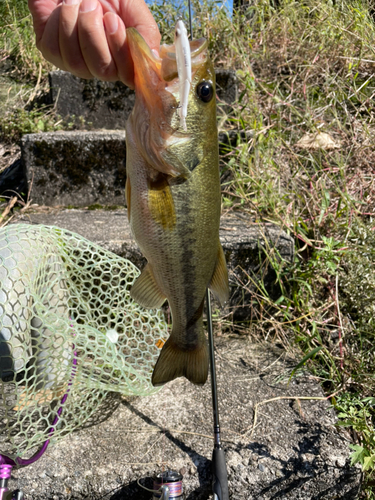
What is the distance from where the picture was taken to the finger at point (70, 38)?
1.31m

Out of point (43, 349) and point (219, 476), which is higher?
point (43, 349)

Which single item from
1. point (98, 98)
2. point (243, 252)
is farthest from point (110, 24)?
point (98, 98)

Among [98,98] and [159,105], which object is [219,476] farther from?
[98,98]

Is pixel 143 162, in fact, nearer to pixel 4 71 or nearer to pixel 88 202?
pixel 88 202

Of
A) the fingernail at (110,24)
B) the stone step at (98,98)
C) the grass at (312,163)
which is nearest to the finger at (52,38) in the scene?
the fingernail at (110,24)

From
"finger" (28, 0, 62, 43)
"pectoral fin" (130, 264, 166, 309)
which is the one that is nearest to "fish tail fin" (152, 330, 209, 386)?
"pectoral fin" (130, 264, 166, 309)

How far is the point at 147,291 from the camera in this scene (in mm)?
1468

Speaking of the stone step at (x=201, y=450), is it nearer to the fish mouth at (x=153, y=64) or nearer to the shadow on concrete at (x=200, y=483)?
the shadow on concrete at (x=200, y=483)

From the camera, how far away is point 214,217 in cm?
137

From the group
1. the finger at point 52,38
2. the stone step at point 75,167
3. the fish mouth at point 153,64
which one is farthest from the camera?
the stone step at point 75,167

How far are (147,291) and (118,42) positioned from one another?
30.2 inches

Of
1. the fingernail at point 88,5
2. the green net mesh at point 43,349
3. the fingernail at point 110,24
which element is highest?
→ the fingernail at point 88,5

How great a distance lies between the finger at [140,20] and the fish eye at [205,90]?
244 millimetres

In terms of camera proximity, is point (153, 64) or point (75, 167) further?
point (75, 167)
